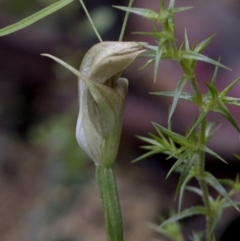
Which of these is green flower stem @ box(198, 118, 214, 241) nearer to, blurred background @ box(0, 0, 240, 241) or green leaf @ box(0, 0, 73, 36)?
green leaf @ box(0, 0, 73, 36)

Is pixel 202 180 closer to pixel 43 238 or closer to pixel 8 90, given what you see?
pixel 43 238

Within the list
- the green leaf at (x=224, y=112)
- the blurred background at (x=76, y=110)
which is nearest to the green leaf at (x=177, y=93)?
the green leaf at (x=224, y=112)

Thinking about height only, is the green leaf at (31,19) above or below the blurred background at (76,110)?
above

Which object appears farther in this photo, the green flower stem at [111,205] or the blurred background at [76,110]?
the blurred background at [76,110]

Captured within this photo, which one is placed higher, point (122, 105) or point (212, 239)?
point (122, 105)

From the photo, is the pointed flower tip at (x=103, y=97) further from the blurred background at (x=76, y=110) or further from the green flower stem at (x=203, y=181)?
the blurred background at (x=76, y=110)

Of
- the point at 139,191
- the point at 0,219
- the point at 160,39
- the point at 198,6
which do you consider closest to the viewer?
the point at 160,39

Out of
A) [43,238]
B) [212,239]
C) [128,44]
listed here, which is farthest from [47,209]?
[128,44]
